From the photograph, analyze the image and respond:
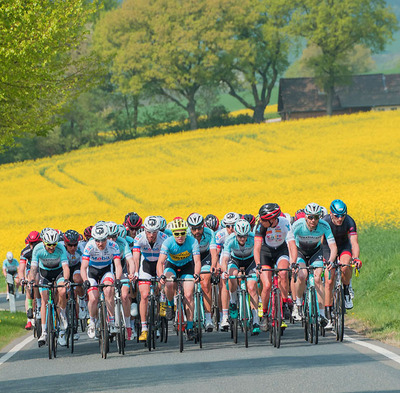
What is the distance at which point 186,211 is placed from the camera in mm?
35000

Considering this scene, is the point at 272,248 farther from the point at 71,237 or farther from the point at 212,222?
the point at 71,237

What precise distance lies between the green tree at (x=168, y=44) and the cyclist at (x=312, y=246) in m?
67.8

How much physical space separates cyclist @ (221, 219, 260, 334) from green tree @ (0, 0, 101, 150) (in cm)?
523

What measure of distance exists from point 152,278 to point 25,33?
5717 mm

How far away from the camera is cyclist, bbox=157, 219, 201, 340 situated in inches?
494

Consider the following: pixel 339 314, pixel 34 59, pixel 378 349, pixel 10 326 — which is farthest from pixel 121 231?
pixel 378 349

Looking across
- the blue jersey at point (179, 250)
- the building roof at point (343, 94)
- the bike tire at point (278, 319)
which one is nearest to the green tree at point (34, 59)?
the blue jersey at point (179, 250)

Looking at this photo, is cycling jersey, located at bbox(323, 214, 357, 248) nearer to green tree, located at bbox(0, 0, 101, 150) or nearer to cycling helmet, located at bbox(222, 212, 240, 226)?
cycling helmet, located at bbox(222, 212, 240, 226)

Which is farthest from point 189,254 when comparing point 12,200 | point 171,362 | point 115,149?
point 115,149

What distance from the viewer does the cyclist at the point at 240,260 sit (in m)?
12.7

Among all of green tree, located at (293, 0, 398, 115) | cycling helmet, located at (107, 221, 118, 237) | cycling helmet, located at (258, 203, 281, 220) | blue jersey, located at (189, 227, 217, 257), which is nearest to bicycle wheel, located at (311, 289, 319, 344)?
cycling helmet, located at (258, 203, 281, 220)

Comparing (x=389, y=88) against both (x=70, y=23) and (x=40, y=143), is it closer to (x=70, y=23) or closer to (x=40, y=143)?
(x=40, y=143)

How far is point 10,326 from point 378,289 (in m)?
6.89

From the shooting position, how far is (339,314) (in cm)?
1212
